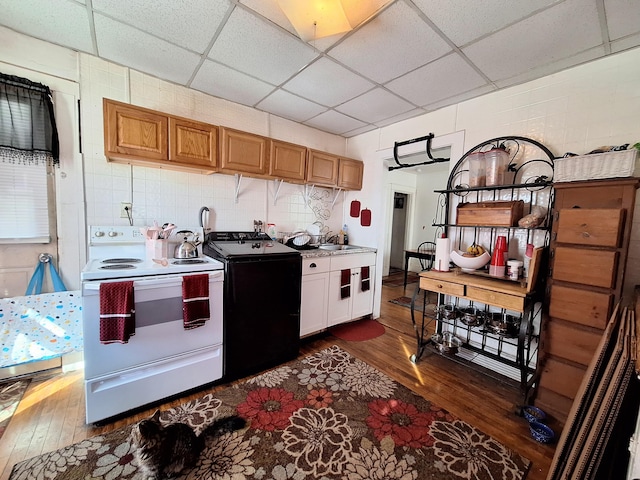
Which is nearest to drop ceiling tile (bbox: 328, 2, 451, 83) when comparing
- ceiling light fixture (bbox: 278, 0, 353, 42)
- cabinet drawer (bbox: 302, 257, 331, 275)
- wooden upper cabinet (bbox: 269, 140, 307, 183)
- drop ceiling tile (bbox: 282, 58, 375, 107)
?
drop ceiling tile (bbox: 282, 58, 375, 107)

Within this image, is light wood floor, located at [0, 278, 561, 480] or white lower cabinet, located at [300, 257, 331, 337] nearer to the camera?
light wood floor, located at [0, 278, 561, 480]

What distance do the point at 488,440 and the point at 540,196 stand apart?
71.7 inches

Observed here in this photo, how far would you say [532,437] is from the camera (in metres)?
1.54

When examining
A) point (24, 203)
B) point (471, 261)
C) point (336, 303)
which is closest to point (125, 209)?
point (24, 203)

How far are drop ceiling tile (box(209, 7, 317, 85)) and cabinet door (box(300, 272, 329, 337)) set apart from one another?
71.3 inches

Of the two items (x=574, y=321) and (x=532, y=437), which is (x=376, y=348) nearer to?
(x=532, y=437)

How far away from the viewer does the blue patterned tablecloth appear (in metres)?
1.79

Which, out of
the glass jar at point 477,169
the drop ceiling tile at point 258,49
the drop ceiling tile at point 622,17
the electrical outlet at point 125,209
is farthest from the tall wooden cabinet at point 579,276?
the electrical outlet at point 125,209

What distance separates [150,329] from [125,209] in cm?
115

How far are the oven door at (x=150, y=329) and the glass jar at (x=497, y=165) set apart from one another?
7.68 feet

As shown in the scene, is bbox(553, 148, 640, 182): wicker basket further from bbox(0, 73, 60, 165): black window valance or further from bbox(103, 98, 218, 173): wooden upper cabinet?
bbox(0, 73, 60, 165): black window valance

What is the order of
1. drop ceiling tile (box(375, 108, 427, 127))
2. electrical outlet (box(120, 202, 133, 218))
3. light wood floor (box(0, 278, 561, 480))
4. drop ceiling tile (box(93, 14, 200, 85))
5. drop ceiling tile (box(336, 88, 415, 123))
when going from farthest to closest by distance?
drop ceiling tile (box(375, 108, 427, 127))
drop ceiling tile (box(336, 88, 415, 123))
electrical outlet (box(120, 202, 133, 218))
drop ceiling tile (box(93, 14, 200, 85))
light wood floor (box(0, 278, 561, 480))

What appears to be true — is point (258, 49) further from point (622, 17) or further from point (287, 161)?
point (622, 17)

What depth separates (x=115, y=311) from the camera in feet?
4.82
